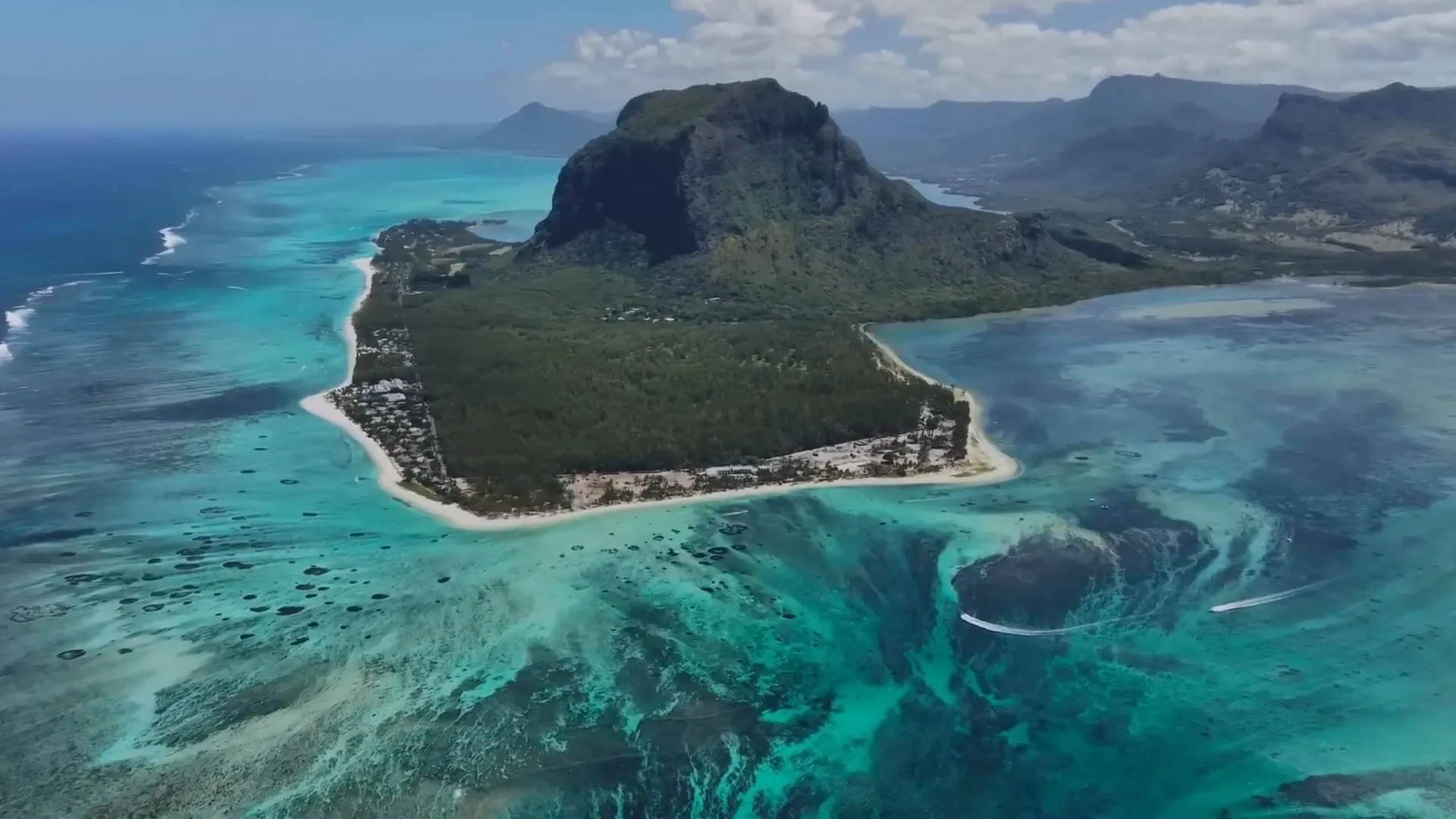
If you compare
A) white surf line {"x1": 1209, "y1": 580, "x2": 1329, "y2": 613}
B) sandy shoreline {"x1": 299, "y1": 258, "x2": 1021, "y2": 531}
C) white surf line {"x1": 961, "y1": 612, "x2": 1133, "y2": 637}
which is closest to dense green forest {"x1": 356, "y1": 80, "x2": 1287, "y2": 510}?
sandy shoreline {"x1": 299, "y1": 258, "x2": 1021, "y2": 531}

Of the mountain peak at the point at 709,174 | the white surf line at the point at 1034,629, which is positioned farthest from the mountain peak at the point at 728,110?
the white surf line at the point at 1034,629

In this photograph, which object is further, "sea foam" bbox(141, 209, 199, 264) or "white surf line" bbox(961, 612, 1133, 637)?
"sea foam" bbox(141, 209, 199, 264)

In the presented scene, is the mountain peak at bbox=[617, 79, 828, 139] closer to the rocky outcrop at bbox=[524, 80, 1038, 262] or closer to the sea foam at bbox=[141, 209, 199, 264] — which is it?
the rocky outcrop at bbox=[524, 80, 1038, 262]

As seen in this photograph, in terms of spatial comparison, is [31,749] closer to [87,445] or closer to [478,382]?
[87,445]

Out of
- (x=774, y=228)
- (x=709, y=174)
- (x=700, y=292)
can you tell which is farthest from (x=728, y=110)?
(x=700, y=292)

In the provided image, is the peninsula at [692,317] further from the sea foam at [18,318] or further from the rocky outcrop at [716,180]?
the sea foam at [18,318]

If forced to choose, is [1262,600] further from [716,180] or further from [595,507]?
[716,180]
